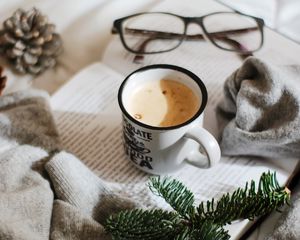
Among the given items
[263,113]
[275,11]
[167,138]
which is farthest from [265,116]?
[275,11]

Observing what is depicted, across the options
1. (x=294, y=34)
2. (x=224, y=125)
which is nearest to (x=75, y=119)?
(x=224, y=125)

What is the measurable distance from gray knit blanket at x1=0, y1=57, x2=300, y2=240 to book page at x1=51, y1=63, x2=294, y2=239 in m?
0.03

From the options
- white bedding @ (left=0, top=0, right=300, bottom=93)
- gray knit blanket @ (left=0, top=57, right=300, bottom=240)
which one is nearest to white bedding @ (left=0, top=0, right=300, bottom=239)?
white bedding @ (left=0, top=0, right=300, bottom=93)

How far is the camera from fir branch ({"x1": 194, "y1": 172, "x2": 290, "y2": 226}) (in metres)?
0.43

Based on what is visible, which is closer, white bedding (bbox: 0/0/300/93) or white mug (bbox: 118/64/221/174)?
white mug (bbox: 118/64/221/174)

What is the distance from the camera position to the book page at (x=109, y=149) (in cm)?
50

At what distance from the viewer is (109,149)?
529mm

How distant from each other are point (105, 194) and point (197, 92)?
0.41ft

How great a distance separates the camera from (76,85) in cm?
58

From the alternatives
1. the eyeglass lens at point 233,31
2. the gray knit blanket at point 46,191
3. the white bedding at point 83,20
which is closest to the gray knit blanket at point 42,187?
the gray knit blanket at point 46,191

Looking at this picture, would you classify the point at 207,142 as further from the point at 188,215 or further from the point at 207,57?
the point at 207,57

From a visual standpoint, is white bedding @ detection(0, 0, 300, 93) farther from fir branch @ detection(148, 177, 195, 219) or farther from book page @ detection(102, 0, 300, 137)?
fir branch @ detection(148, 177, 195, 219)

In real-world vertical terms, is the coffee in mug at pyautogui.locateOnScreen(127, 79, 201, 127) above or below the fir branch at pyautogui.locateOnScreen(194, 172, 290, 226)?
above

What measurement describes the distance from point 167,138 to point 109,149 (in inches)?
3.7
